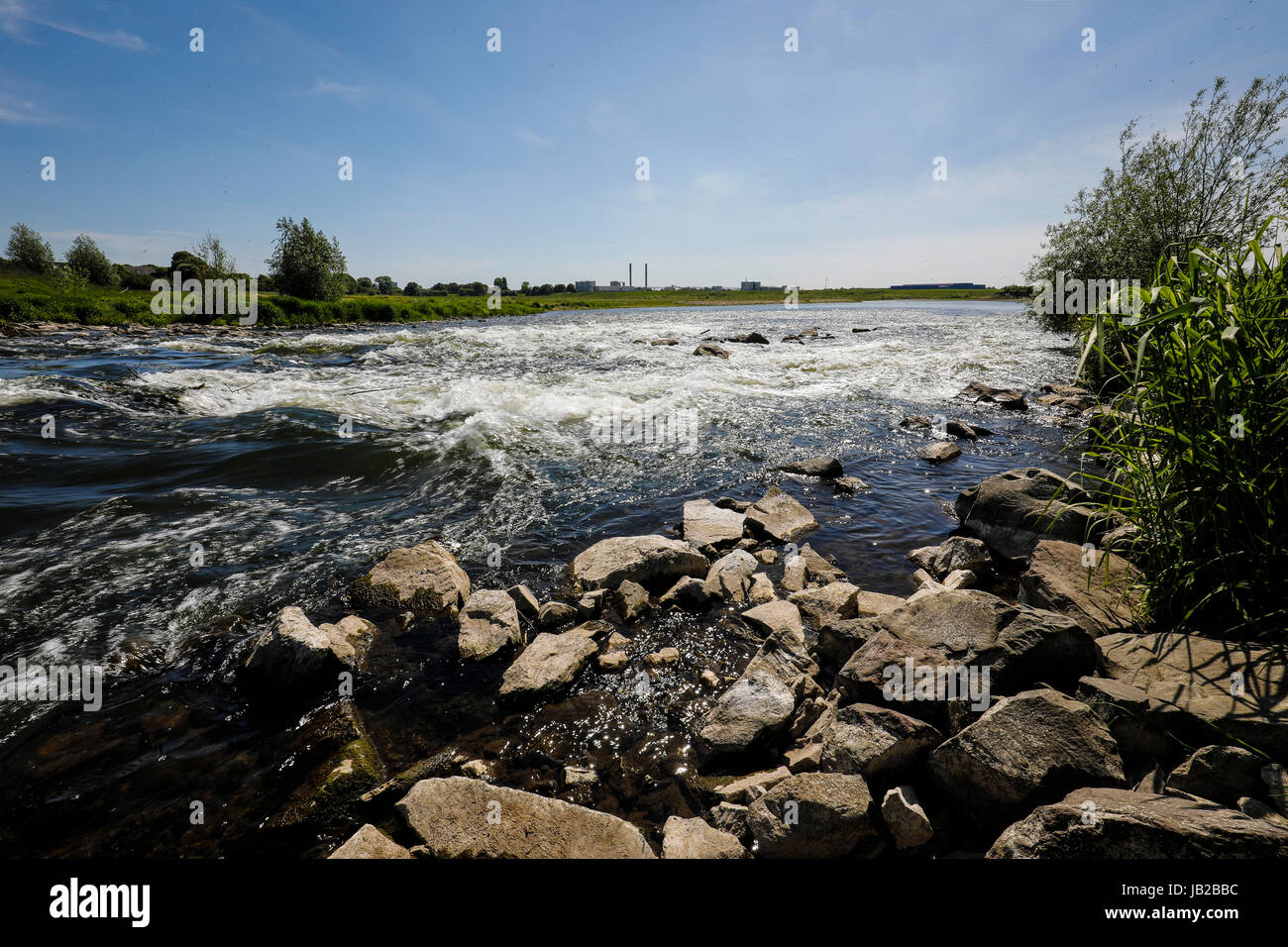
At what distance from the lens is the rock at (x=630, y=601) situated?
6.04 meters

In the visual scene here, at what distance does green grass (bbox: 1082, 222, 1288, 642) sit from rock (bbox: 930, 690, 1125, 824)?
148cm

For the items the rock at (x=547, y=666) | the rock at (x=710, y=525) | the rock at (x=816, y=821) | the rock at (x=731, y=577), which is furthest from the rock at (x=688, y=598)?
the rock at (x=816, y=821)

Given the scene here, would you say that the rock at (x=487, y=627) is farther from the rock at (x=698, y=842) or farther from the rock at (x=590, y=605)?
the rock at (x=698, y=842)

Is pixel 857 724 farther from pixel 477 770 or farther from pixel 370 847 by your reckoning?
pixel 370 847

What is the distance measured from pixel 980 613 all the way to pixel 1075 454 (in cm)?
1262

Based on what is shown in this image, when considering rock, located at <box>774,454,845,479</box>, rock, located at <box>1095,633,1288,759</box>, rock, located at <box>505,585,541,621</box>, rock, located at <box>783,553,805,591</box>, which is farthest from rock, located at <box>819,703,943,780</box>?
rock, located at <box>774,454,845,479</box>

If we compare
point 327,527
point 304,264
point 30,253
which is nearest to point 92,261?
point 30,253

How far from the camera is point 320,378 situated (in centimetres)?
2233

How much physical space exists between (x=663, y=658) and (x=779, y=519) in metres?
4.13

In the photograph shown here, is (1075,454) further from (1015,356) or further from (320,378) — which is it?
(320,378)

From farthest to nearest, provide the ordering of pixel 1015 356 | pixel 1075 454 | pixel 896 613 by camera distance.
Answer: pixel 1015 356 < pixel 1075 454 < pixel 896 613

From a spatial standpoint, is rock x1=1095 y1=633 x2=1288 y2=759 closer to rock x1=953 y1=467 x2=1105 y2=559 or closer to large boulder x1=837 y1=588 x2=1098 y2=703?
large boulder x1=837 y1=588 x2=1098 y2=703

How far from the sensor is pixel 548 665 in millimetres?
4980
